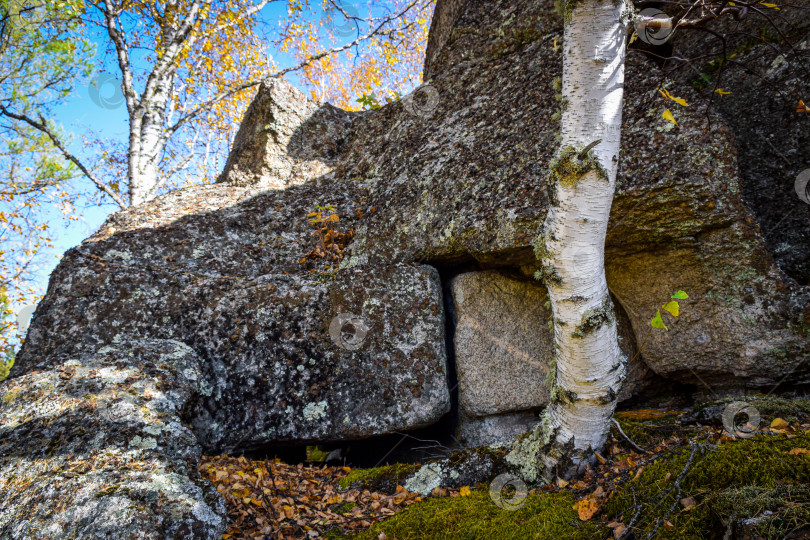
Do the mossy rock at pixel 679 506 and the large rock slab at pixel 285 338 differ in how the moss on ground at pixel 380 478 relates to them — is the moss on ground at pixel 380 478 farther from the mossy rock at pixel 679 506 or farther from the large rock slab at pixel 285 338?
the mossy rock at pixel 679 506

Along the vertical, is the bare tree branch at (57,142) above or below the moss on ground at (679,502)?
above

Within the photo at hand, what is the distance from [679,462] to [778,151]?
311 cm

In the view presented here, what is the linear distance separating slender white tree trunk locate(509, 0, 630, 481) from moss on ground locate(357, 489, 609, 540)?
0.51 metres

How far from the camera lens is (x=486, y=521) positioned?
239 cm

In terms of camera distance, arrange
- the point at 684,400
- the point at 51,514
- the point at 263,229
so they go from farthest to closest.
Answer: the point at 263,229 < the point at 684,400 < the point at 51,514

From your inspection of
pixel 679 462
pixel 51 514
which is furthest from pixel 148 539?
pixel 679 462

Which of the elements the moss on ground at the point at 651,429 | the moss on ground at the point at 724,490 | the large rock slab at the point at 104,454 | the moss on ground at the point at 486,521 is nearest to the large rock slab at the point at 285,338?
the large rock slab at the point at 104,454

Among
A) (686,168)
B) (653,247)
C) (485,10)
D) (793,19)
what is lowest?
(653,247)

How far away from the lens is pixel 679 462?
2209 millimetres

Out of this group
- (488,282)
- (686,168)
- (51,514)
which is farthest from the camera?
(488,282)

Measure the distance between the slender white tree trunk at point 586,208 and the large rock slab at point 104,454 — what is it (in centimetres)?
232

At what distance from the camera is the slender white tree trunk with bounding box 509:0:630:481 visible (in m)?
2.37

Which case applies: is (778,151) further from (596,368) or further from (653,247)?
(596,368)

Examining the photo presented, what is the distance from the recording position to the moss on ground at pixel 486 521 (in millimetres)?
2172
